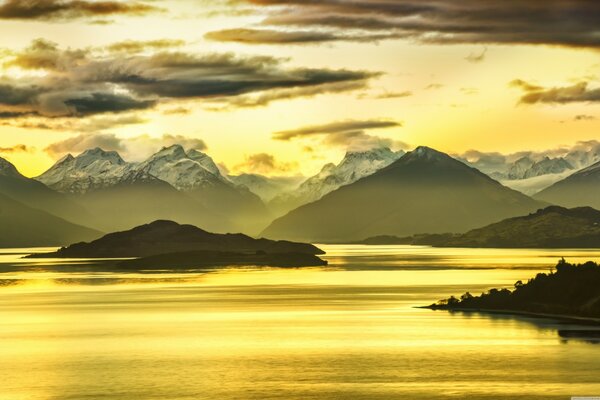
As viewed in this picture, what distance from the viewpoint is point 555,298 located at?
15862 centimetres

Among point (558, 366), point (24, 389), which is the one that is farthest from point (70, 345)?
point (558, 366)

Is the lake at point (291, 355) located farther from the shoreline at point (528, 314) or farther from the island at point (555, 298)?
the island at point (555, 298)

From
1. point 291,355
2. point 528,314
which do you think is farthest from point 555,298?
point 291,355

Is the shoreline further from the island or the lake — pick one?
the lake

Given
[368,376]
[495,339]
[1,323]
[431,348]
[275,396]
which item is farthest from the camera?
[1,323]

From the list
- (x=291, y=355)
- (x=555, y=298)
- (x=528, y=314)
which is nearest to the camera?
(x=291, y=355)

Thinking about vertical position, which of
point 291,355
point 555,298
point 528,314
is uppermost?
point 555,298

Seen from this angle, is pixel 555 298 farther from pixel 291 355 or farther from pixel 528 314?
pixel 291 355

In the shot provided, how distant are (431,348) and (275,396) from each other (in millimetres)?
35736

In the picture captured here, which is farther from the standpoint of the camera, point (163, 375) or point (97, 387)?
point (163, 375)

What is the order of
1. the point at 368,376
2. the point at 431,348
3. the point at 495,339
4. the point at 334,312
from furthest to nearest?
the point at 334,312 → the point at 495,339 → the point at 431,348 → the point at 368,376

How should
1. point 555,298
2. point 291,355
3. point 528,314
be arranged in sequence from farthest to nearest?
point 555,298, point 528,314, point 291,355

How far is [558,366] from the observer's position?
106 metres

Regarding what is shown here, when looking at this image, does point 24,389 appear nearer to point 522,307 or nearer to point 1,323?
point 1,323
